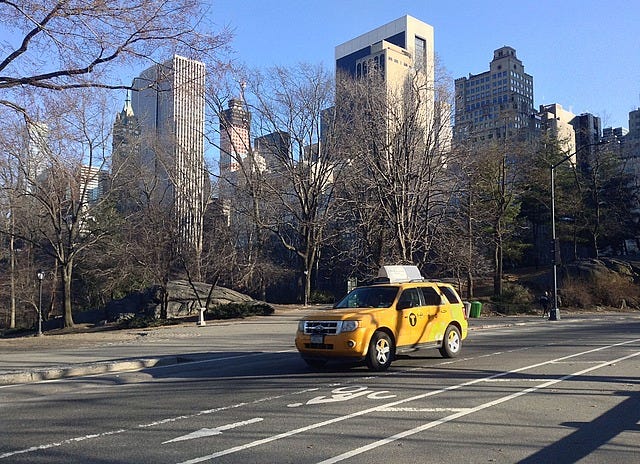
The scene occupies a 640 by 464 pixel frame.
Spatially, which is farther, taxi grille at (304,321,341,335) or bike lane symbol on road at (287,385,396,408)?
taxi grille at (304,321,341,335)

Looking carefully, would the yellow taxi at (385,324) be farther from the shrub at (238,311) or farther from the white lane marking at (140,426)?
the shrub at (238,311)

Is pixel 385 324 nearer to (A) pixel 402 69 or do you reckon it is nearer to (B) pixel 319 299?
(A) pixel 402 69

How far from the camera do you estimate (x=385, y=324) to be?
1261cm

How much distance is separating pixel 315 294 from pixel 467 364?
36.6 meters

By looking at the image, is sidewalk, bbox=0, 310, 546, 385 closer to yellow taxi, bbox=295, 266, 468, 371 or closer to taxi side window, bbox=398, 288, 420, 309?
yellow taxi, bbox=295, 266, 468, 371

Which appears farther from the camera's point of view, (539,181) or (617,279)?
(539,181)

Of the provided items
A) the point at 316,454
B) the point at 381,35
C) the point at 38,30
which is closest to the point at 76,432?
the point at 316,454

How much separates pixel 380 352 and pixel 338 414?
414cm

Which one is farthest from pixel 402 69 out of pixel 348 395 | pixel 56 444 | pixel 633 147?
pixel 633 147

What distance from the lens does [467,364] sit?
44.3 ft

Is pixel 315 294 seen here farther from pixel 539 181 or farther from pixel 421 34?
pixel 421 34

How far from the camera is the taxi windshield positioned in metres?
13.3

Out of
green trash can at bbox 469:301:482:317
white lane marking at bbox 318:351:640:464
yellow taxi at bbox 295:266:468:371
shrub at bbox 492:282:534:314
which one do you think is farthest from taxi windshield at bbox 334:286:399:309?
shrub at bbox 492:282:534:314

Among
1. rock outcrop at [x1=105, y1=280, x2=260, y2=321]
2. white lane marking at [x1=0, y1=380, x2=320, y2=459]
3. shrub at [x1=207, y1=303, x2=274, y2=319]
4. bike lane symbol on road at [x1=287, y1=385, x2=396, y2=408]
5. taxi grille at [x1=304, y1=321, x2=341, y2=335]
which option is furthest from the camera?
rock outcrop at [x1=105, y1=280, x2=260, y2=321]
